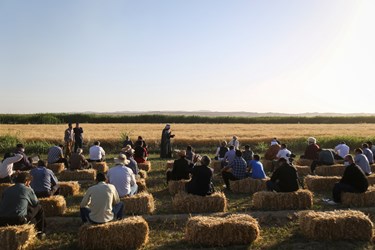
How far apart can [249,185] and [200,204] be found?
10.8 ft

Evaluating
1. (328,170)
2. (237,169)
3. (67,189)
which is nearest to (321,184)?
(237,169)

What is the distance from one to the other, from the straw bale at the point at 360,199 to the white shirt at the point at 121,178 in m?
6.02

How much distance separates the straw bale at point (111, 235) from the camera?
7.67 m

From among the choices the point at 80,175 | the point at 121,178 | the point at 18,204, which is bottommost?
the point at 80,175

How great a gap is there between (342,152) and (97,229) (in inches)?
567

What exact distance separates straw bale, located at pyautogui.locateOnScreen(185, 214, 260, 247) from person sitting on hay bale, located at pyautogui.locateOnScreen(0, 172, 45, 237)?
325 cm

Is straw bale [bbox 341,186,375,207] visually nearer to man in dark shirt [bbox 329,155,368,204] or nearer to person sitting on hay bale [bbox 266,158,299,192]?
man in dark shirt [bbox 329,155,368,204]

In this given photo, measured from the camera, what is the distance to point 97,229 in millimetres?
7688

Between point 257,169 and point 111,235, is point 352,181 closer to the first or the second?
point 257,169

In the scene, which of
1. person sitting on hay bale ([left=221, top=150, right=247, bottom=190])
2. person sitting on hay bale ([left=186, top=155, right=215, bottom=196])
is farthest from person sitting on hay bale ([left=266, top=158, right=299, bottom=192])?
person sitting on hay bale ([left=221, top=150, right=247, bottom=190])

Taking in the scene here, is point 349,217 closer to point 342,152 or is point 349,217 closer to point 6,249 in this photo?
point 6,249

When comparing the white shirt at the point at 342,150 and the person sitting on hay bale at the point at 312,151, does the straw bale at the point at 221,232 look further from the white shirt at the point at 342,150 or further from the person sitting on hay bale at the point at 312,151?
the white shirt at the point at 342,150

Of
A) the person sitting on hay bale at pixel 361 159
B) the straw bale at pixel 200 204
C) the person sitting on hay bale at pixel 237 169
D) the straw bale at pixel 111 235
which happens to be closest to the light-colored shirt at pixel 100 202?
the straw bale at pixel 111 235

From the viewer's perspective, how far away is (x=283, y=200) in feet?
35.3
